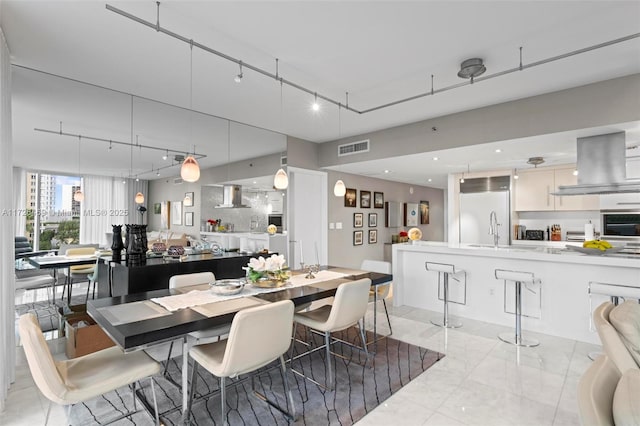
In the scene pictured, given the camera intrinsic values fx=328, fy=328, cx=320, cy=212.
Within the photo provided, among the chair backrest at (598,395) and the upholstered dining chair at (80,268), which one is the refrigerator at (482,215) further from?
the upholstered dining chair at (80,268)

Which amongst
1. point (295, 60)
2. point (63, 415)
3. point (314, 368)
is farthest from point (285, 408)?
point (295, 60)

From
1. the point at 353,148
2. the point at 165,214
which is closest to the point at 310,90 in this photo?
the point at 353,148

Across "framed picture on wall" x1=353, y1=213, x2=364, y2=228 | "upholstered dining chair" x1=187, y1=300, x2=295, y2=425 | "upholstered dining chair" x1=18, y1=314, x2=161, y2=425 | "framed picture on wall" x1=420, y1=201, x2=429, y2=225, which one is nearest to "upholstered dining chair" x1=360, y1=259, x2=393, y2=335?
"upholstered dining chair" x1=187, y1=300, x2=295, y2=425

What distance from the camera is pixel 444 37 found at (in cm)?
261

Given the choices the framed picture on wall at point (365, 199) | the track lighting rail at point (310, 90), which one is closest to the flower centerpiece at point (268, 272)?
the track lighting rail at point (310, 90)

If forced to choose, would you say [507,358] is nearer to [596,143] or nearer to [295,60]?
[596,143]

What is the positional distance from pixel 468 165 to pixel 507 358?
11.6 ft

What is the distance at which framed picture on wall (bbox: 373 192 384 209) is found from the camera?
750 centimetres

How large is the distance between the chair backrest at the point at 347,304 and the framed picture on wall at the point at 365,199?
432 cm

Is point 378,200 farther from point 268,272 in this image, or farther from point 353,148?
point 268,272

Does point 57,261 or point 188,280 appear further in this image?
point 57,261

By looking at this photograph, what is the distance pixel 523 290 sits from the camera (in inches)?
Answer: 162

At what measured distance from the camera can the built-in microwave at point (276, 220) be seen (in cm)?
536

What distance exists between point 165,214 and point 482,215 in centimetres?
555
